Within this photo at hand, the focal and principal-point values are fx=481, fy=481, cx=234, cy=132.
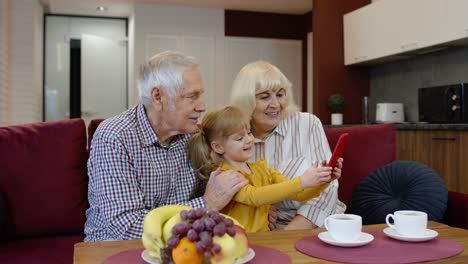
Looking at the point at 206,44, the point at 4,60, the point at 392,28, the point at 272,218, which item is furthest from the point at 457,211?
the point at 206,44

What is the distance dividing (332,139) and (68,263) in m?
1.32

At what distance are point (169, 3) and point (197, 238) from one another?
6.37m

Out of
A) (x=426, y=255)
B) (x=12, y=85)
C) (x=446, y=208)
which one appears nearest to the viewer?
(x=426, y=255)

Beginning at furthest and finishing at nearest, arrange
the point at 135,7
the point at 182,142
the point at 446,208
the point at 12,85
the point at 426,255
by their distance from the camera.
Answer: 1. the point at 135,7
2. the point at 12,85
3. the point at 446,208
4. the point at 182,142
5. the point at 426,255

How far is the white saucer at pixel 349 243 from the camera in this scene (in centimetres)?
115

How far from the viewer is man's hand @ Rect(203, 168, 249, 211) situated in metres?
1.56

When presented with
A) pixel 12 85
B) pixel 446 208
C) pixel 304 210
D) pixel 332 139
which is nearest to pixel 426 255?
pixel 304 210

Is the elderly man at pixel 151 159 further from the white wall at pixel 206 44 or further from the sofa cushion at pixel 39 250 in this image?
the white wall at pixel 206 44

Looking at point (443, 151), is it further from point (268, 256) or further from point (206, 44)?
point (206, 44)

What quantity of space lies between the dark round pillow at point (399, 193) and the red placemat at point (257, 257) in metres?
1.03

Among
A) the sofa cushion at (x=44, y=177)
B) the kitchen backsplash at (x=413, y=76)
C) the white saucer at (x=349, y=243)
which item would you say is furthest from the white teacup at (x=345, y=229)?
the kitchen backsplash at (x=413, y=76)

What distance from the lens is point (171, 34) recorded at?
702 cm

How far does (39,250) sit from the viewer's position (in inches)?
77.0

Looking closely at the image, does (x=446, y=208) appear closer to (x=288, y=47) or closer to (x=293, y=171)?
(x=293, y=171)
